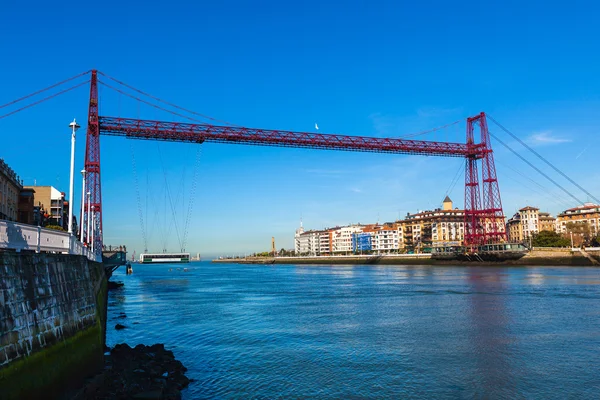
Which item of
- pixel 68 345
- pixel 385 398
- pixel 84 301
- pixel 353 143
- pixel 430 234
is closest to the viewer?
pixel 68 345

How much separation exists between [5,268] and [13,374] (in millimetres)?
1742

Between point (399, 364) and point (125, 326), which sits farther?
point (125, 326)

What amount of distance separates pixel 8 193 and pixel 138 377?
2997cm

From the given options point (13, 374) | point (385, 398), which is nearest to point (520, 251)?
point (385, 398)

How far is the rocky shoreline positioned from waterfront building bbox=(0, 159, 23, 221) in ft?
72.0

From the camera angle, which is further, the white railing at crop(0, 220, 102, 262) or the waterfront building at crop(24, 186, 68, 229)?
the waterfront building at crop(24, 186, 68, 229)

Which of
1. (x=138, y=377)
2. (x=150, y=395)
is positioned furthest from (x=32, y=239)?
(x=138, y=377)

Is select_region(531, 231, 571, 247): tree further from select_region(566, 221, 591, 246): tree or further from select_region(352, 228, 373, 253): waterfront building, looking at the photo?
select_region(352, 228, 373, 253): waterfront building

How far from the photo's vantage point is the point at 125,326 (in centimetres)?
2339

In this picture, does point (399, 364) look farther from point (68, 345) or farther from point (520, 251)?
point (520, 251)

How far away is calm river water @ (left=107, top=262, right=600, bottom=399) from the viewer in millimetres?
12500

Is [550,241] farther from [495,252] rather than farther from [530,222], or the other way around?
[530,222]

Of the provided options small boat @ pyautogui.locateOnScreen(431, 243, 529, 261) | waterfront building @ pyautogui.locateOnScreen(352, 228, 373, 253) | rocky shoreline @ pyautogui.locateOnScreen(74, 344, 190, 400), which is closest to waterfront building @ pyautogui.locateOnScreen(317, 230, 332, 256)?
waterfront building @ pyautogui.locateOnScreen(352, 228, 373, 253)

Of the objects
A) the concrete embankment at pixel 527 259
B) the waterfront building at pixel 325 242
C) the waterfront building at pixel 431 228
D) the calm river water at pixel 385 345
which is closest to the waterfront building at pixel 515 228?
the waterfront building at pixel 431 228
